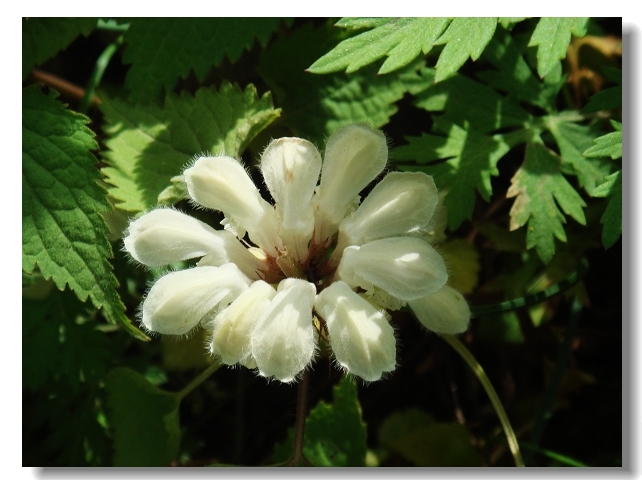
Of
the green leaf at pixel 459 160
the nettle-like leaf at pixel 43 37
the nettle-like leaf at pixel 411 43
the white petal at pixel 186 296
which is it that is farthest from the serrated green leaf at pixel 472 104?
the nettle-like leaf at pixel 43 37

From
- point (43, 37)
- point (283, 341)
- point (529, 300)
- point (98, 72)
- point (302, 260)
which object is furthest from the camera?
point (98, 72)

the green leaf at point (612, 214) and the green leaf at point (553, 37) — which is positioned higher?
the green leaf at point (553, 37)

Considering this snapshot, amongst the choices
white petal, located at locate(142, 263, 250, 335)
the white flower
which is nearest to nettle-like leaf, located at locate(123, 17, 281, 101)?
the white flower

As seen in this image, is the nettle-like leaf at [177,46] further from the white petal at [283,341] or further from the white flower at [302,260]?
the white petal at [283,341]

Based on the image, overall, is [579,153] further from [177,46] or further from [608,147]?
[177,46]

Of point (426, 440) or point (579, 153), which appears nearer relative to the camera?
point (579, 153)

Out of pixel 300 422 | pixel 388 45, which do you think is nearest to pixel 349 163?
pixel 388 45

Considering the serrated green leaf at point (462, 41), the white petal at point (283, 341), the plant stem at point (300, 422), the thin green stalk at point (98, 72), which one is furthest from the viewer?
the thin green stalk at point (98, 72)
